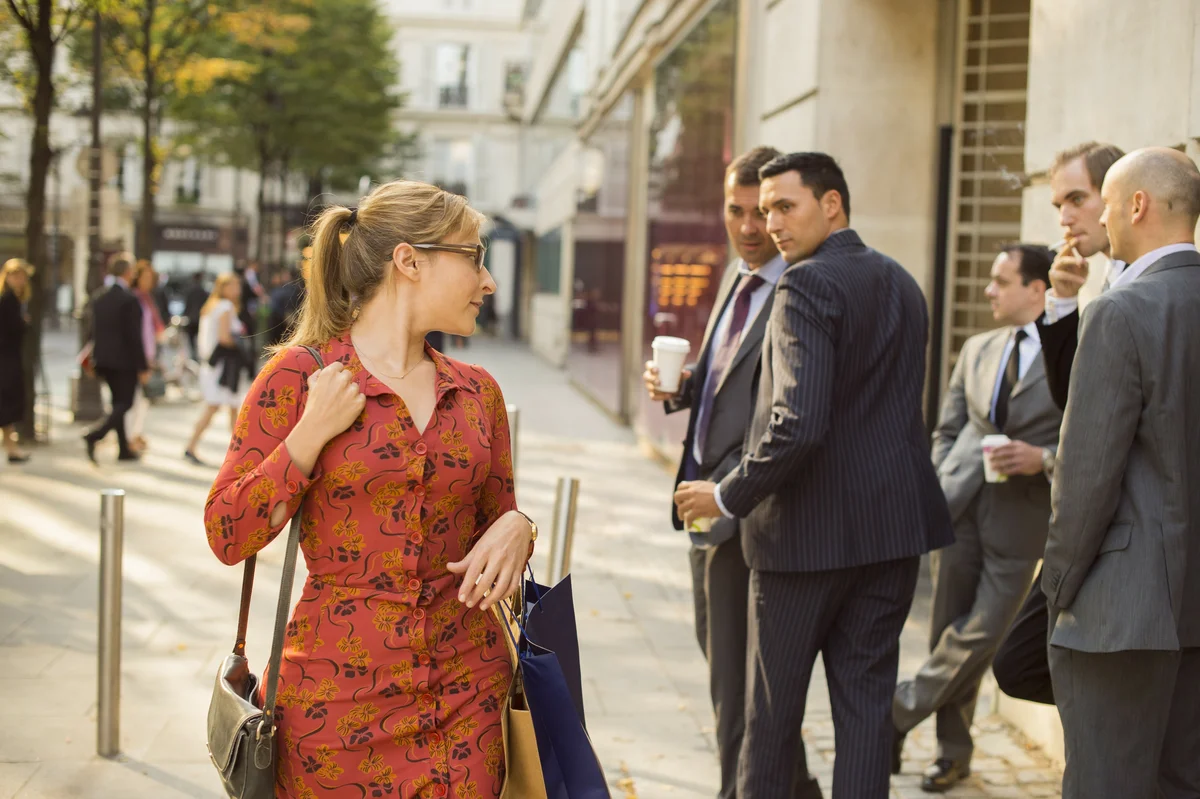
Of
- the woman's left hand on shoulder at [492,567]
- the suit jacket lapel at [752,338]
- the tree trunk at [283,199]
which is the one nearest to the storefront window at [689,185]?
the suit jacket lapel at [752,338]

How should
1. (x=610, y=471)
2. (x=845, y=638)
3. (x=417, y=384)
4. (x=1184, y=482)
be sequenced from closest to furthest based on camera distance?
(x=417, y=384) → (x=1184, y=482) → (x=845, y=638) → (x=610, y=471)

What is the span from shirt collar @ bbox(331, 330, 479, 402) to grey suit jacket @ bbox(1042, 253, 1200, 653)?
1444 millimetres

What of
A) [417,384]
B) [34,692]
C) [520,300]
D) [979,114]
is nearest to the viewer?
[417,384]

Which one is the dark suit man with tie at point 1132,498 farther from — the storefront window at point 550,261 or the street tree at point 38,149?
the storefront window at point 550,261

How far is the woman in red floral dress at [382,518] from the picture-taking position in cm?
256

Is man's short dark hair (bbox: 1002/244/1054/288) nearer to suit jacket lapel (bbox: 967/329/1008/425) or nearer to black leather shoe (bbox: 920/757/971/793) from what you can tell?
suit jacket lapel (bbox: 967/329/1008/425)

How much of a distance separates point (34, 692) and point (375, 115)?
37748 millimetres

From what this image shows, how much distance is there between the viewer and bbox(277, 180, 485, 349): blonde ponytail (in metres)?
2.74

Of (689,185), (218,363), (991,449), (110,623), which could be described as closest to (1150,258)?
(991,449)

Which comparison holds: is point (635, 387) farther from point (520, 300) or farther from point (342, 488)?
point (520, 300)

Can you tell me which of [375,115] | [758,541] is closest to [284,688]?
[758,541]

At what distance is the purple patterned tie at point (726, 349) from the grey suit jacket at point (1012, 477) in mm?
1000

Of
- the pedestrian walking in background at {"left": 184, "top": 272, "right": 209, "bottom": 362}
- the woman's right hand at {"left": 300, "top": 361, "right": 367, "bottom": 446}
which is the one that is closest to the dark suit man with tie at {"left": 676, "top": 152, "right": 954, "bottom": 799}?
the woman's right hand at {"left": 300, "top": 361, "right": 367, "bottom": 446}

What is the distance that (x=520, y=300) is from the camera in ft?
174
